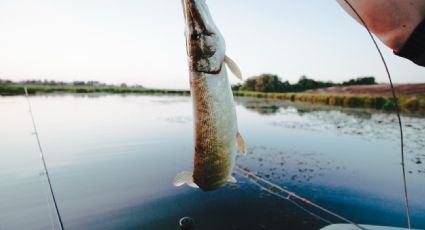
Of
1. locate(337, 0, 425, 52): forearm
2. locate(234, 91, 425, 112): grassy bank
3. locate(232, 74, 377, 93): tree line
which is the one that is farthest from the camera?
locate(232, 74, 377, 93): tree line

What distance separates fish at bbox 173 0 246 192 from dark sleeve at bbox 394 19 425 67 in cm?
103

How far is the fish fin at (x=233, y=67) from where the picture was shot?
1.90 metres

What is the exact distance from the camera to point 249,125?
1006 inches

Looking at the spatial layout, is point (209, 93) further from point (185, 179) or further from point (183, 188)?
point (183, 188)

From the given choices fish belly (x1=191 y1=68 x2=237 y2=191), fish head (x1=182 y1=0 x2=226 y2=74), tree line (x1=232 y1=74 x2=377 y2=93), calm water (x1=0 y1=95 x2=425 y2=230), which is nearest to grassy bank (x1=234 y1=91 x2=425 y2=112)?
calm water (x1=0 y1=95 x2=425 y2=230)

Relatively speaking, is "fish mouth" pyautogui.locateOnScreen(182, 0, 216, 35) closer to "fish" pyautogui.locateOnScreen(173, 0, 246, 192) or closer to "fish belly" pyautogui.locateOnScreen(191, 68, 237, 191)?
"fish" pyautogui.locateOnScreen(173, 0, 246, 192)

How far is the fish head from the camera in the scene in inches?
69.7

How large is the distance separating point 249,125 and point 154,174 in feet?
49.7

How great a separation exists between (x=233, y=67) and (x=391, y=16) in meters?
0.98

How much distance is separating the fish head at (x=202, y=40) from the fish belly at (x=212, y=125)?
67mm

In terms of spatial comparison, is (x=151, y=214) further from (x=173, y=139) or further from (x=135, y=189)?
(x=173, y=139)

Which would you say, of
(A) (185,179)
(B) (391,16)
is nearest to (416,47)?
(B) (391,16)

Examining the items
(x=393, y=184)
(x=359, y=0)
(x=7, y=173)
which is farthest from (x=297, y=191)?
(x=7, y=173)

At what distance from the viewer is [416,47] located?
167cm
